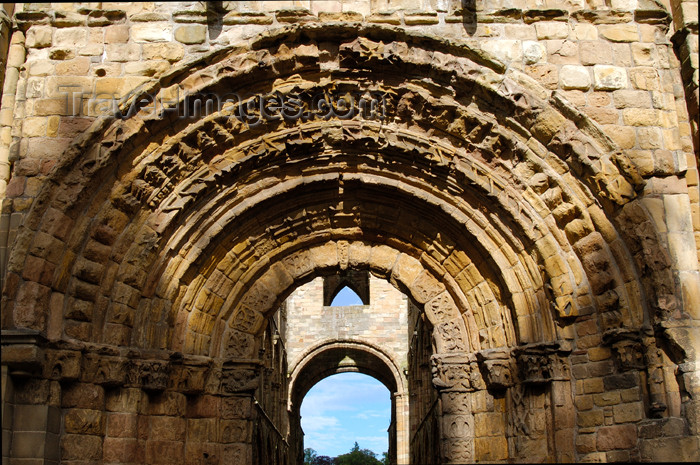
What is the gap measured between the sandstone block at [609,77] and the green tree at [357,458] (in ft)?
130

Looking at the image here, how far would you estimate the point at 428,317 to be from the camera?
8445mm

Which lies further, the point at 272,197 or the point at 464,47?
the point at 272,197

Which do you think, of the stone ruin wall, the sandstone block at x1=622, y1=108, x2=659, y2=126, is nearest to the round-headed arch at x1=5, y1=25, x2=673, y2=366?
the sandstone block at x1=622, y1=108, x2=659, y2=126

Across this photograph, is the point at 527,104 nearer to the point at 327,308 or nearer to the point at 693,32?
the point at 693,32

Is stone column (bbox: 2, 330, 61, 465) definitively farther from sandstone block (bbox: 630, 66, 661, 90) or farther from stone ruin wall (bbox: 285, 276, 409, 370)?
stone ruin wall (bbox: 285, 276, 409, 370)

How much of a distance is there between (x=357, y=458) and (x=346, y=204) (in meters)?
39.1

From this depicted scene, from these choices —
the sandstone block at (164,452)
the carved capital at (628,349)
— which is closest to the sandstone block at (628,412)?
the carved capital at (628,349)

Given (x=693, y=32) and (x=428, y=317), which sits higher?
(x=693, y=32)

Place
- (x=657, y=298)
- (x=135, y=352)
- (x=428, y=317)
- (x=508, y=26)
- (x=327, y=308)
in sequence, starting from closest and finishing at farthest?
(x=657, y=298) < (x=135, y=352) < (x=508, y=26) < (x=428, y=317) < (x=327, y=308)

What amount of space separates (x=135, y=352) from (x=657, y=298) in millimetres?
4966

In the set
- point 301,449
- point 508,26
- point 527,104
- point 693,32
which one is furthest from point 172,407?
point 301,449

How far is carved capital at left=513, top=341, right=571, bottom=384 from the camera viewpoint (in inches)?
284

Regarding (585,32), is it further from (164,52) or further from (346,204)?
(164,52)

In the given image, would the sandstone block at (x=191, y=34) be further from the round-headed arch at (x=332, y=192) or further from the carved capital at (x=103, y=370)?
the carved capital at (x=103, y=370)
